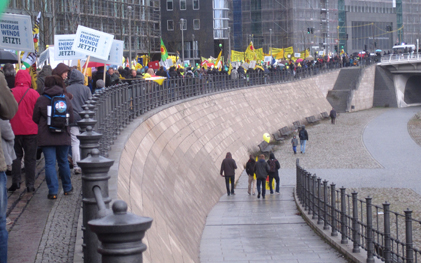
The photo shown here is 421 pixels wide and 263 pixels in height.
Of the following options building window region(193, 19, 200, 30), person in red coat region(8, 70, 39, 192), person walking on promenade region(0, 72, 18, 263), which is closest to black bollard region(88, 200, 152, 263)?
person walking on promenade region(0, 72, 18, 263)

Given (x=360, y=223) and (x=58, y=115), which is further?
(x=360, y=223)

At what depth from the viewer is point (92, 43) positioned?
12.7 m

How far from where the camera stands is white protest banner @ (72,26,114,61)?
41.1 feet

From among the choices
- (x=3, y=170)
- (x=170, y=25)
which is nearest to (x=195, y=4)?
(x=170, y=25)

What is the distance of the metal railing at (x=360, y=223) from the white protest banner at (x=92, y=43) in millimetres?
5599

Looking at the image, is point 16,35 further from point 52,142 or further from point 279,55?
point 279,55

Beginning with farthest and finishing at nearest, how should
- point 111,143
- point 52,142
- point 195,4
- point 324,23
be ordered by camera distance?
point 324,23
point 195,4
point 111,143
point 52,142

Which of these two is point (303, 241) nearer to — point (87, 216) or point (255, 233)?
point (255, 233)

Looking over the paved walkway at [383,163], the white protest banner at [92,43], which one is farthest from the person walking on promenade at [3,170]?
the paved walkway at [383,163]

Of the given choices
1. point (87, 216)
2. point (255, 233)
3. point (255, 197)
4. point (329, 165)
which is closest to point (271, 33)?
point (329, 165)

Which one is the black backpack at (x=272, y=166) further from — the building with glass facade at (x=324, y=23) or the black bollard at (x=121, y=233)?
the building with glass facade at (x=324, y=23)

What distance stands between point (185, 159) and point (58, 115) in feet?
34.7

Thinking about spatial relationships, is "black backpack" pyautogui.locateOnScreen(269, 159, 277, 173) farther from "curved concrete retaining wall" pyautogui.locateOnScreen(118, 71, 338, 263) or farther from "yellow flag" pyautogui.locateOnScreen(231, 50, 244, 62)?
"yellow flag" pyautogui.locateOnScreen(231, 50, 244, 62)

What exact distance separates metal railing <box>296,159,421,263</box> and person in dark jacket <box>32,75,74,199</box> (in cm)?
495
